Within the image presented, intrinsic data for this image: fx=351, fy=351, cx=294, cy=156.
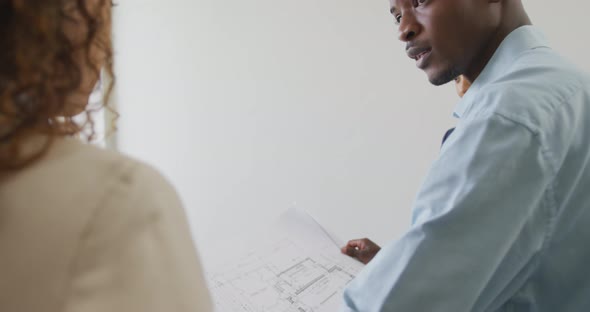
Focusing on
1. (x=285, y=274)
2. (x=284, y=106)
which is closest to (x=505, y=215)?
(x=285, y=274)

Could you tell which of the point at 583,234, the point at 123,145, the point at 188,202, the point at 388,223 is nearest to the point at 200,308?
the point at 583,234

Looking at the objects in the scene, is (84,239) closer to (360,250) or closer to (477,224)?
(477,224)

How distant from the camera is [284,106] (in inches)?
47.8

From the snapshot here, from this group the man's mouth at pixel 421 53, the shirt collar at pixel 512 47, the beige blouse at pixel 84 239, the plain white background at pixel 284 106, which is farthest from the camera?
the plain white background at pixel 284 106

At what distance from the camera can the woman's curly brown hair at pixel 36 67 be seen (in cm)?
23

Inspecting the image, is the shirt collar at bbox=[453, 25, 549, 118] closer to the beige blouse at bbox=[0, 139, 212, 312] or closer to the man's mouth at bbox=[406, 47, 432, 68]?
the man's mouth at bbox=[406, 47, 432, 68]

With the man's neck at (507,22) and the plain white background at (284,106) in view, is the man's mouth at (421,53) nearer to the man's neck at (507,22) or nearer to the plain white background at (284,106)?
the man's neck at (507,22)

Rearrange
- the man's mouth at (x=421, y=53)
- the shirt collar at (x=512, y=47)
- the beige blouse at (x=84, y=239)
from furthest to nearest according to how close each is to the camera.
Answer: the man's mouth at (x=421, y=53), the shirt collar at (x=512, y=47), the beige blouse at (x=84, y=239)

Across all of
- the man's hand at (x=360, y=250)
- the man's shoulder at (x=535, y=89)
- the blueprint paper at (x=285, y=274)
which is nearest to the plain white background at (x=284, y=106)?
the blueprint paper at (x=285, y=274)

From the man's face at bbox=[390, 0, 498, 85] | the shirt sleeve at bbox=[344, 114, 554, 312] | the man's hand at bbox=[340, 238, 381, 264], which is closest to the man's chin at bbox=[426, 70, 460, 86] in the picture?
the man's face at bbox=[390, 0, 498, 85]

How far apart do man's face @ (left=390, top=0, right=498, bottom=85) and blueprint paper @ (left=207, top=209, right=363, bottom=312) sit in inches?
16.2

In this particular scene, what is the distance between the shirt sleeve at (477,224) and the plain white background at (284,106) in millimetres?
476

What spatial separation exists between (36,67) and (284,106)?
0.99 m

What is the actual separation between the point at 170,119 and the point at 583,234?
144cm
